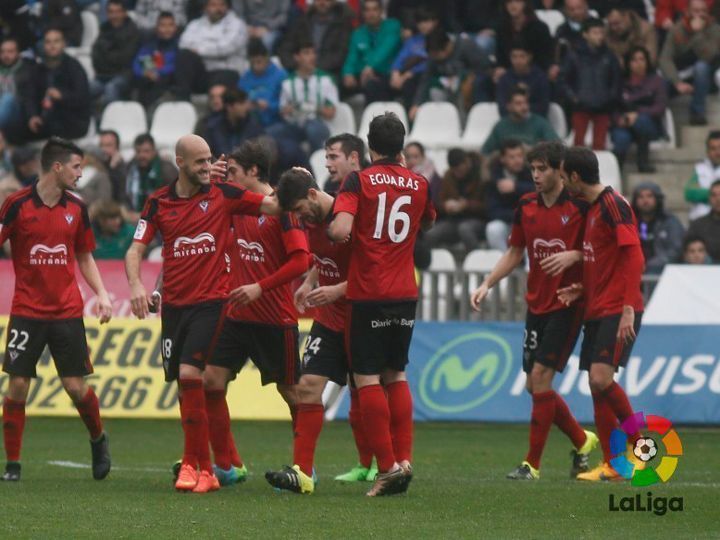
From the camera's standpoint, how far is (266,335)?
37.1 feet

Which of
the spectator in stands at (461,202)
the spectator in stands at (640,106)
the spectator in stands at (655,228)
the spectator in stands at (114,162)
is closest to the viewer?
the spectator in stands at (655,228)

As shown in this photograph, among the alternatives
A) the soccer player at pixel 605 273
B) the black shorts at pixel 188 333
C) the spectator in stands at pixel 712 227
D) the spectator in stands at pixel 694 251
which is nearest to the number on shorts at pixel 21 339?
the black shorts at pixel 188 333

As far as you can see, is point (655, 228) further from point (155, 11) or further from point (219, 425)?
point (155, 11)

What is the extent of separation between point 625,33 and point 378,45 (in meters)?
3.36

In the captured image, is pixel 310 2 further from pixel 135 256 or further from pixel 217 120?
pixel 135 256

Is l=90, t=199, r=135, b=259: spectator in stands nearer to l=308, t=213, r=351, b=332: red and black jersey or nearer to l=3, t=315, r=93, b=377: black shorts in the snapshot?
l=3, t=315, r=93, b=377: black shorts

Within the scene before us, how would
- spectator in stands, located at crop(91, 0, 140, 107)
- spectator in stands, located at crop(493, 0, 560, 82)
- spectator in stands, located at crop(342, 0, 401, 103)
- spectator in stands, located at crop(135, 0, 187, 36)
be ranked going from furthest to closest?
1. spectator in stands, located at crop(135, 0, 187, 36)
2. spectator in stands, located at crop(91, 0, 140, 107)
3. spectator in stands, located at crop(342, 0, 401, 103)
4. spectator in stands, located at crop(493, 0, 560, 82)

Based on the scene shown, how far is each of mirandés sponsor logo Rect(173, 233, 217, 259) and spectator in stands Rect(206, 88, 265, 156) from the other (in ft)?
33.9

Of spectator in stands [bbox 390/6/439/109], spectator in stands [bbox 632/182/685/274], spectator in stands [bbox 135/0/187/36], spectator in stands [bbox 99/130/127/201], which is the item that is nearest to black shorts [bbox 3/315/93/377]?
spectator in stands [bbox 632/182/685/274]

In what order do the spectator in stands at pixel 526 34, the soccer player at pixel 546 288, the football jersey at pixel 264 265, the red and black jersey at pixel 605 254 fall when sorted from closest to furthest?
1. the football jersey at pixel 264 265
2. the red and black jersey at pixel 605 254
3. the soccer player at pixel 546 288
4. the spectator in stands at pixel 526 34

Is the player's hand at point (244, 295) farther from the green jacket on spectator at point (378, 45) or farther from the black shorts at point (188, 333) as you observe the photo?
the green jacket on spectator at point (378, 45)

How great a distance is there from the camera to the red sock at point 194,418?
35.3 feet

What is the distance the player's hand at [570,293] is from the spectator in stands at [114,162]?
430 inches

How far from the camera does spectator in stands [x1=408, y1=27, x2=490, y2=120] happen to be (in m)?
22.2
